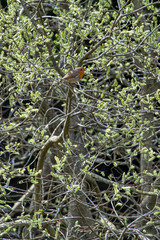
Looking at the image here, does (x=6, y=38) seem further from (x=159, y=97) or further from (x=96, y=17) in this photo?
(x=159, y=97)

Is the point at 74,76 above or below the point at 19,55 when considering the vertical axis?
below

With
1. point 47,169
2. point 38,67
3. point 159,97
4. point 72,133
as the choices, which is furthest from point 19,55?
point 47,169

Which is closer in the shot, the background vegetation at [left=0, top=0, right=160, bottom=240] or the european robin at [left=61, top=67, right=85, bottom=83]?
the european robin at [left=61, top=67, right=85, bottom=83]

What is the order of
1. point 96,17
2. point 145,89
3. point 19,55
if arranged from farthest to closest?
point 145,89 < point 96,17 < point 19,55

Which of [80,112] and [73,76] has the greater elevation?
[73,76]

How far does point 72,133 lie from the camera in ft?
24.2

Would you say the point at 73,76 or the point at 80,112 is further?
the point at 80,112

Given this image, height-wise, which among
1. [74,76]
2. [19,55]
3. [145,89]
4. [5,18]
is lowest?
[145,89]

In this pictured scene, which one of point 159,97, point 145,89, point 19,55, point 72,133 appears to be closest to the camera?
point 159,97

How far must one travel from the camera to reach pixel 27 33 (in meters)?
4.81

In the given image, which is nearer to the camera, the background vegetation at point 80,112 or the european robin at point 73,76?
the european robin at point 73,76

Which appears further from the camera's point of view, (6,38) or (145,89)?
(145,89)

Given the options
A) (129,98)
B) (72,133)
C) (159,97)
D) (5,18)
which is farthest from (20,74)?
(72,133)

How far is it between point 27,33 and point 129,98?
5.30 feet
